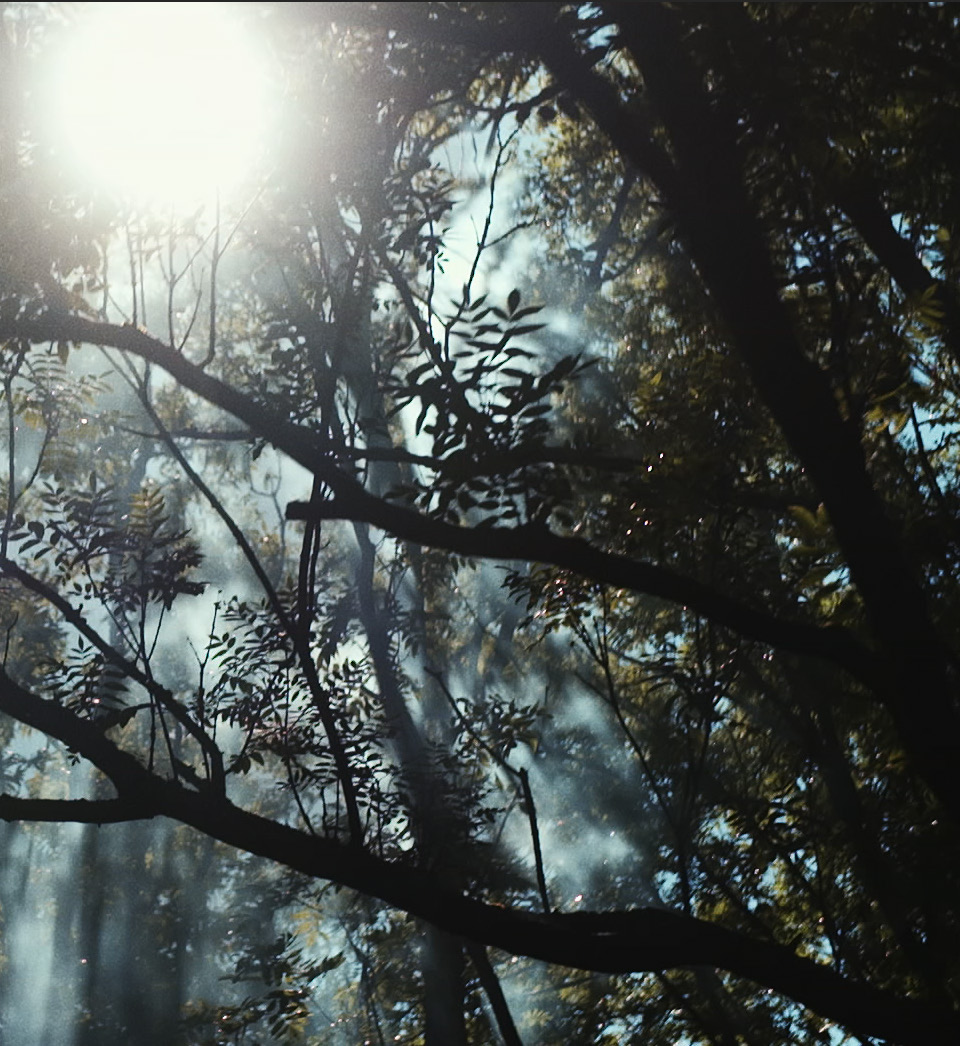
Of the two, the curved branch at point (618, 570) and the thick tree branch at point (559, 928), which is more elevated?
the curved branch at point (618, 570)

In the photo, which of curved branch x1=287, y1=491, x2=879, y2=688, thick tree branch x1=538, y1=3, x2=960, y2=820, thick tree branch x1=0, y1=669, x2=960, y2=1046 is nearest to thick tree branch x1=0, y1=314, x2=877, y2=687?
curved branch x1=287, y1=491, x2=879, y2=688

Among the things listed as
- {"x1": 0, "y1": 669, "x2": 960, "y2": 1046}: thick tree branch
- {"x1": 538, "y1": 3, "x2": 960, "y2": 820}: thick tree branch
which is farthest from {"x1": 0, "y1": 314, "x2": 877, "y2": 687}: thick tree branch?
{"x1": 0, "y1": 669, "x2": 960, "y2": 1046}: thick tree branch

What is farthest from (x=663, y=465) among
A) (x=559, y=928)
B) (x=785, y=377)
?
(x=559, y=928)

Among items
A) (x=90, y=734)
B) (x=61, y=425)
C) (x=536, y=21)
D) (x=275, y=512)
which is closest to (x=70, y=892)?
(x=275, y=512)

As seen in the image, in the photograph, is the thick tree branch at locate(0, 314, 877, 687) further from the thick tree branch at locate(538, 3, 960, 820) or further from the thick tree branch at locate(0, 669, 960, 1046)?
the thick tree branch at locate(0, 669, 960, 1046)

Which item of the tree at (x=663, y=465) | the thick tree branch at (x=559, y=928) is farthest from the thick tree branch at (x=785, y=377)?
the thick tree branch at (x=559, y=928)

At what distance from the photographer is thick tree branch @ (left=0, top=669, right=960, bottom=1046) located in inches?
117

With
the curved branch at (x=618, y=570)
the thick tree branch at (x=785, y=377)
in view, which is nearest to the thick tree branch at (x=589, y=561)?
the curved branch at (x=618, y=570)

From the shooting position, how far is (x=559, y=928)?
125 inches

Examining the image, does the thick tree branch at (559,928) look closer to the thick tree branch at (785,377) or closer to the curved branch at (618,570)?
the thick tree branch at (785,377)

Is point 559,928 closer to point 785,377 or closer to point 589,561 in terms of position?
point 589,561

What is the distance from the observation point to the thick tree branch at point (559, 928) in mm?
2971

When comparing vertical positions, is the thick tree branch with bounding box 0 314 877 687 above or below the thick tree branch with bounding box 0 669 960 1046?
above

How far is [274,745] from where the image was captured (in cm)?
531
